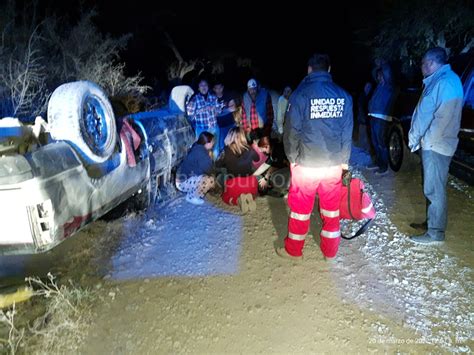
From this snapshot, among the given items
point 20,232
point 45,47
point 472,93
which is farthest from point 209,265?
point 45,47

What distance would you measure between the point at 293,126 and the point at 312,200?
67cm

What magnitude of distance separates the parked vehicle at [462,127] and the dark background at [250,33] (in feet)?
27.6

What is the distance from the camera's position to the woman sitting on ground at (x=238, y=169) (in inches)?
178

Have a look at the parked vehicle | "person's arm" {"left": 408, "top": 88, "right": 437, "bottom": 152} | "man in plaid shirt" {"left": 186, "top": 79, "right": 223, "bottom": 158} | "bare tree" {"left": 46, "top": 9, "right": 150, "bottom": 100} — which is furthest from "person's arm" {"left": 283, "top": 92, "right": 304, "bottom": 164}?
"bare tree" {"left": 46, "top": 9, "right": 150, "bottom": 100}

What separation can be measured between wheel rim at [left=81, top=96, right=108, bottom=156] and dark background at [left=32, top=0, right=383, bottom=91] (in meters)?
8.13

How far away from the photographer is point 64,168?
2.54m

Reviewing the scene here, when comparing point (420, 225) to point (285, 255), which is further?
point (420, 225)

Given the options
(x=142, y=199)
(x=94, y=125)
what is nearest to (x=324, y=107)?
(x=94, y=125)

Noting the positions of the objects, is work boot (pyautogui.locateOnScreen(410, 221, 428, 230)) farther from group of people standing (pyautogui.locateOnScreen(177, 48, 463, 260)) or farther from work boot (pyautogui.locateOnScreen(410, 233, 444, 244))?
work boot (pyautogui.locateOnScreen(410, 233, 444, 244))

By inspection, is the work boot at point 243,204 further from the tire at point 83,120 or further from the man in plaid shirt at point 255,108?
the man in plaid shirt at point 255,108

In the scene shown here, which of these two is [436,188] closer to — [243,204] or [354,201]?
[354,201]

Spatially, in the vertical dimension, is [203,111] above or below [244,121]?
above

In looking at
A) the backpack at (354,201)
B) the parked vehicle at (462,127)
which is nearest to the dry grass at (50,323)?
the backpack at (354,201)

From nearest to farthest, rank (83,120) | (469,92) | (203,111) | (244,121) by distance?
1. (83,120)
2. (469,92)
3. (203,111)
4. (244,121)
